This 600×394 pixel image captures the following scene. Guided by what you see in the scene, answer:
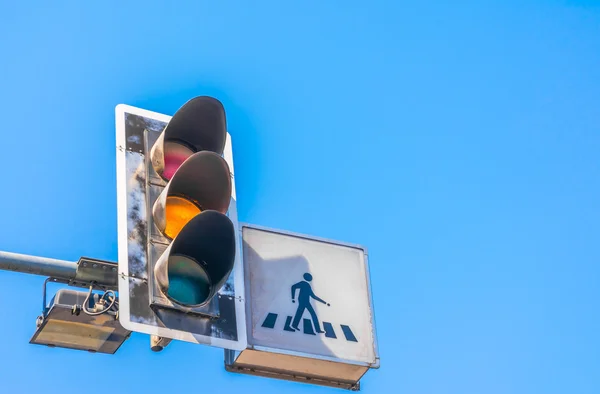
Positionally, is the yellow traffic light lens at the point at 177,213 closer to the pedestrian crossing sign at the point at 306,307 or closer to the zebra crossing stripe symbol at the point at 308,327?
the pedestrian crossing sign at the point at 306,307

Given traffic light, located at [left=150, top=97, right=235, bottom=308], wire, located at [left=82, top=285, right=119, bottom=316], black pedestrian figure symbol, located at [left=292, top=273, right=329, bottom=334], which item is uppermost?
black pedestrian figure symbol, located at [left=292, top=273, right=329, bottom=334]

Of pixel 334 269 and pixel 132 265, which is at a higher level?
pixel 334 269

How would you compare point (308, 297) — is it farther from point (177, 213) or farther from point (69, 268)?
point (69, 268)

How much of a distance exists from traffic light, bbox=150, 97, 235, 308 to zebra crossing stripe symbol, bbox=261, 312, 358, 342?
1.40m

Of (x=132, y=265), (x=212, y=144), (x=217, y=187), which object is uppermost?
(x=212, y=144)

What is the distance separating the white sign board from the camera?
21.1 feet

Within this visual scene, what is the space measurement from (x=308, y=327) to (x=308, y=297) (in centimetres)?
33

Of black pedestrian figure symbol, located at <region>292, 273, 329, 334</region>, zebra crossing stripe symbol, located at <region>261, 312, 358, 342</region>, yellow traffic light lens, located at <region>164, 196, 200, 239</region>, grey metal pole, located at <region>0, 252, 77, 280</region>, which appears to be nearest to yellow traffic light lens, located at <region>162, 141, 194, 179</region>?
yellow traffic light lens, located at <region>164, 196, 200, 239</region>

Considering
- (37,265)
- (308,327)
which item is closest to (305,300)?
(308,327)

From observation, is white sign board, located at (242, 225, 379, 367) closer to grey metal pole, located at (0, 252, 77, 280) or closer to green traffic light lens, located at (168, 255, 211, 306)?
green traffic light lens, located at (168, 255, 211, 306)

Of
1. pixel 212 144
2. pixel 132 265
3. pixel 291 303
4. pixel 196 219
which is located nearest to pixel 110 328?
pixel 132 265

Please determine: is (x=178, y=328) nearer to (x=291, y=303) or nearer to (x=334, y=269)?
(x=291, y=303)

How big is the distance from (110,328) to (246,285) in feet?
5.09

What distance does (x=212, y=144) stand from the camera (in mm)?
5684
